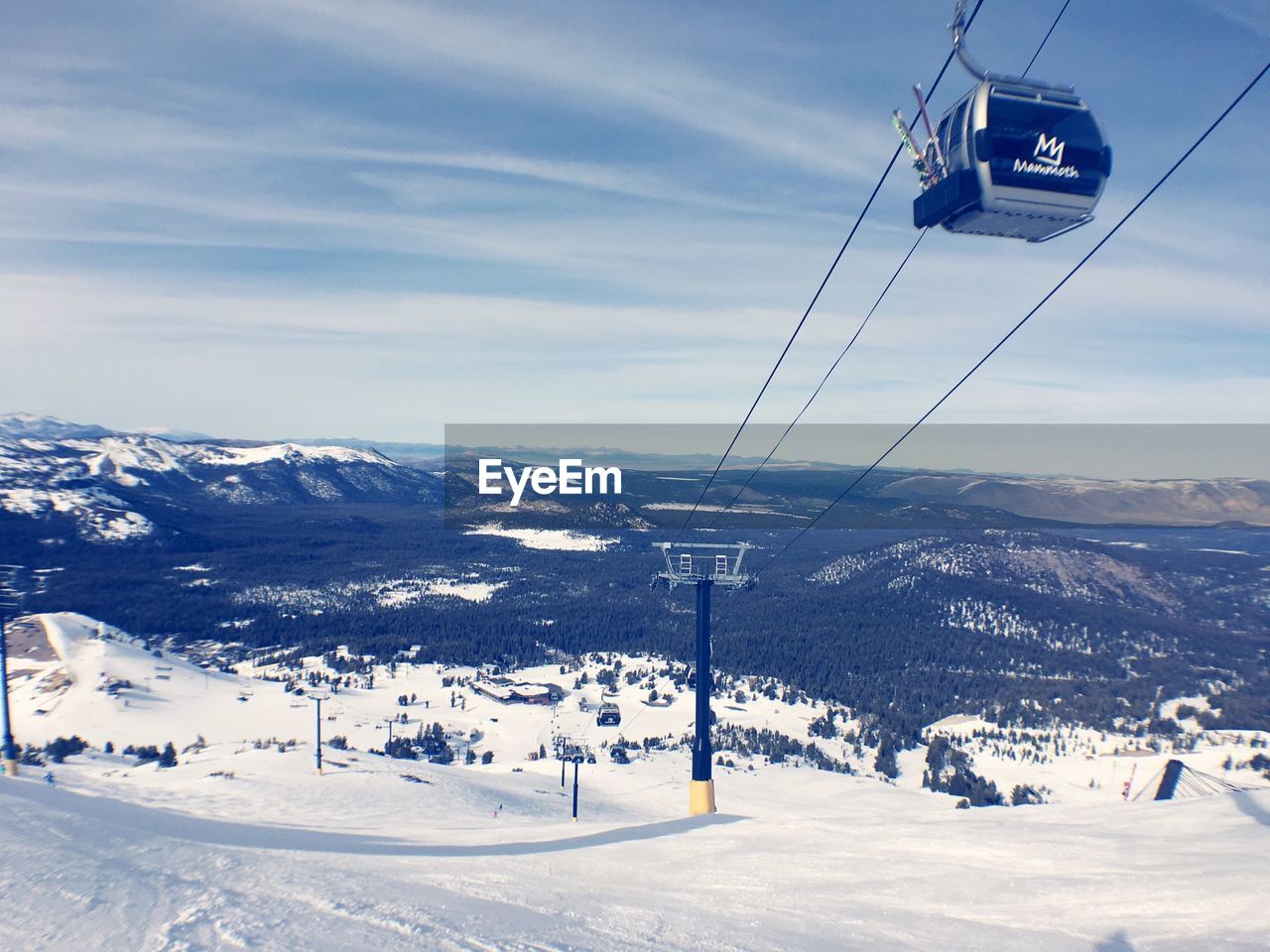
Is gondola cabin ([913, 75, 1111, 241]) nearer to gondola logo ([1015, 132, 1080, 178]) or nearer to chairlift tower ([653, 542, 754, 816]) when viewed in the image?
gondola logo ([1015, 132, 1080, 178])

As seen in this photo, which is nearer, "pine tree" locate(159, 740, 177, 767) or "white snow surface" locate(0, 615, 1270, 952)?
"white snow surface" locate(0, 615, 1270, 952)

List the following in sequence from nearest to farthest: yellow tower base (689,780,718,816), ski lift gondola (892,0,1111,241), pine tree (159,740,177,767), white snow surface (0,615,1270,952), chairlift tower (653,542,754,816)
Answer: white snow surface (0,615,1270,952)
ski lift gondola (892,0,1111,241)
yellow tower base (689,780,718,816)
chairlift tower (653,542,754,816)
pine tree (159,740,177,767)

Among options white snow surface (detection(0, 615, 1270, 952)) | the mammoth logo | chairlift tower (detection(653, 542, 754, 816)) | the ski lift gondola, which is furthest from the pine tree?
the mammoth logo

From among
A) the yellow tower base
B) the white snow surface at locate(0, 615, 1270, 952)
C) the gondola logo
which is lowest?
the yellow tower base

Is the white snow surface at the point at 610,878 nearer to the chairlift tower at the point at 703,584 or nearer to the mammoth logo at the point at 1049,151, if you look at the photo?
the chairlift tower at the point at 703,584

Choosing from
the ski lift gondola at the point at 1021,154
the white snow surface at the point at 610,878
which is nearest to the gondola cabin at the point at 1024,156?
the ski lift gondola at the point at 1021,154

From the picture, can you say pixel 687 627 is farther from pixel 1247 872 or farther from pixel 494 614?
pixel 1247 872

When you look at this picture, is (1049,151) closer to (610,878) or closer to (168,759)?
(610,878)

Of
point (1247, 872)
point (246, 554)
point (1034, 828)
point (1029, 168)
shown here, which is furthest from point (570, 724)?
point (246, 554)

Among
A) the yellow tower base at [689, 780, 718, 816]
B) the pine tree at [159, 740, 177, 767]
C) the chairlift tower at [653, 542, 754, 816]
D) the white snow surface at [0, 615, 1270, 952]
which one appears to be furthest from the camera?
the pine tree at [159, 740, 177, 767]
